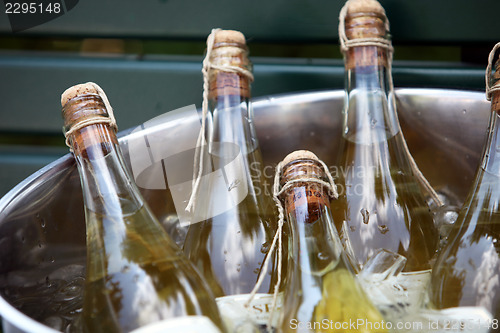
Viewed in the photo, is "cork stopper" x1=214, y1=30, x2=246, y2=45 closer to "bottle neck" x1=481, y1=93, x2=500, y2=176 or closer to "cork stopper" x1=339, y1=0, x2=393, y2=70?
"cork stopper" x1=339, y1=0, x2=393, y2=70

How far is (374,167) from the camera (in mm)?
603

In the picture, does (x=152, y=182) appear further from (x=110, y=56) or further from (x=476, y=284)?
(x=110, y=56)

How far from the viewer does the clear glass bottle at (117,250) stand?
1.41ft

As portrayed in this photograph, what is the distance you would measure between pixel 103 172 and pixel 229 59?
180mm

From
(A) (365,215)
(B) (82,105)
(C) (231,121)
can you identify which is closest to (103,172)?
(B) (82,105)

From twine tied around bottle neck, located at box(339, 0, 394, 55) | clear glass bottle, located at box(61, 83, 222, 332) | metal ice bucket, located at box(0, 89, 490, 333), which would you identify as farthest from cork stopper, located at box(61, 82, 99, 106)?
twine tied around bottle neck, located at box(339, 0, 394, 55)

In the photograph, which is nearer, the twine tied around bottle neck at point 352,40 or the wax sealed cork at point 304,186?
the wax sealed cork at point 304,186

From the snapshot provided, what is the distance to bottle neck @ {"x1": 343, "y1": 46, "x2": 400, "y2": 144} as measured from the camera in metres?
0.59

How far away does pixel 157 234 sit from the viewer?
49cm

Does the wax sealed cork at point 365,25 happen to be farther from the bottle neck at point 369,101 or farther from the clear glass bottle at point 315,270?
the clear glass bottle at point 315,270

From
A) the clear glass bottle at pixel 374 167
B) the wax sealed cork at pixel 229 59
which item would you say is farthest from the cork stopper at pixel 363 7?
the wax sealed cork at pixel 229 59

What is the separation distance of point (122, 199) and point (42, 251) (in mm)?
118

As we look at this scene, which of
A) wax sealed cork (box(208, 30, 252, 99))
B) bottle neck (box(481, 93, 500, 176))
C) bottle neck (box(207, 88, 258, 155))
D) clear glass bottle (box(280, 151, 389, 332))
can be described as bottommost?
clear glass bottle (box(280, 151, 389, 332))

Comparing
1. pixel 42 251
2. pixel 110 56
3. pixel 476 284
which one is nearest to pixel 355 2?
pixel 476 284
